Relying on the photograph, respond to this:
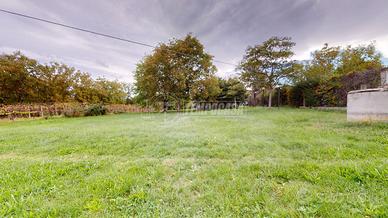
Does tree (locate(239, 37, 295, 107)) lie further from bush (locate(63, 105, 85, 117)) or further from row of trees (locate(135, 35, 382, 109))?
bush (locate(63, 105, 85, 117))

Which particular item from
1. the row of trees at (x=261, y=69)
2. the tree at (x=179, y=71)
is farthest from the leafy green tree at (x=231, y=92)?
the tree at (x=179, y=71)

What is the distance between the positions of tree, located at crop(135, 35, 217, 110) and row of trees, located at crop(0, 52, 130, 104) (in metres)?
10.4

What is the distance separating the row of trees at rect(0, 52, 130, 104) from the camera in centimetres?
1534

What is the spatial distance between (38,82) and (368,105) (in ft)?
84.3

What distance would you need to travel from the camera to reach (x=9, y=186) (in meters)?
1.94

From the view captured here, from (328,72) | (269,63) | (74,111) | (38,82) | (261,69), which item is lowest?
(74,111)

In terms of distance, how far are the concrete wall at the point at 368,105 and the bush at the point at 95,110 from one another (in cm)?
1971

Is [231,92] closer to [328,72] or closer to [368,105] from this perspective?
[328,72]

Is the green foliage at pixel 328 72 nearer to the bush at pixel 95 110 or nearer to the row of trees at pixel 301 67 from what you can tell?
the row of trees at pixel 301 67

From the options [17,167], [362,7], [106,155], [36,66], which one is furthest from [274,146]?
[36,66]

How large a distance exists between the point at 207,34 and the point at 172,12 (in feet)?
9.39

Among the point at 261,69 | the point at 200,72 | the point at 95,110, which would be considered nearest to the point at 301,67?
the point at 261,69

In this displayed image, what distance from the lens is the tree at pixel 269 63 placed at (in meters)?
15.1

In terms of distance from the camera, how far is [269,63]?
1552cm
